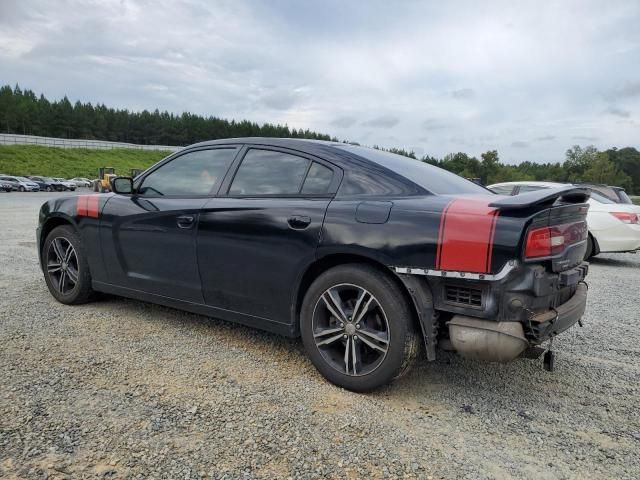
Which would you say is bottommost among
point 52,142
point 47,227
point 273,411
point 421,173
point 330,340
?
point 273,411

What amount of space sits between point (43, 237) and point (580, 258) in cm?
465

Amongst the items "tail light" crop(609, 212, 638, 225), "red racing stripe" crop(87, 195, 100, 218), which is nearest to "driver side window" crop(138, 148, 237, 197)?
"red racing stripe" crop(87, 195, 100, 218)

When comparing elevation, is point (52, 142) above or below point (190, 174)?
above

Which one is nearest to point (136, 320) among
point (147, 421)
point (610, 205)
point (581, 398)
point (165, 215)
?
point (165, 215)

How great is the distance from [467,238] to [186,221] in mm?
2046

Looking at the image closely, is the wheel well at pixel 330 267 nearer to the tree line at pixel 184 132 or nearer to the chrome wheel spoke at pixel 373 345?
the chrome wheel spoke at pixel 373 345

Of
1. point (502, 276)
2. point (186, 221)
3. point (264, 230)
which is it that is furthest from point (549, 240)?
point (186, 221)

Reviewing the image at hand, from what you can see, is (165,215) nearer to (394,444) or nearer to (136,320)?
(136,320)

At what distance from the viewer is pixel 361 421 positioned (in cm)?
257

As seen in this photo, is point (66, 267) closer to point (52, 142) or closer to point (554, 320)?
point (554, 320)

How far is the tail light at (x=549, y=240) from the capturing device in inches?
97.3

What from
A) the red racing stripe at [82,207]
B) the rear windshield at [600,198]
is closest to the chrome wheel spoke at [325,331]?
the red racing stripe at [82,207]

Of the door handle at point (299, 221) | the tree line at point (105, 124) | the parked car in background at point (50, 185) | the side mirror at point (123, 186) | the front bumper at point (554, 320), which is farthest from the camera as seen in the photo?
the tree line at point (105, 124)

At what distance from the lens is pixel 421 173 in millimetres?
3383
